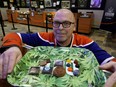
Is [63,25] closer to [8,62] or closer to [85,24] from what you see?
[8,62]

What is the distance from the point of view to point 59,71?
0.52 meters

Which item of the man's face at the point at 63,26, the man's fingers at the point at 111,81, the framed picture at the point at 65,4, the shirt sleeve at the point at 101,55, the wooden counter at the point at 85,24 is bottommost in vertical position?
the wooden counter at the point at 85,24

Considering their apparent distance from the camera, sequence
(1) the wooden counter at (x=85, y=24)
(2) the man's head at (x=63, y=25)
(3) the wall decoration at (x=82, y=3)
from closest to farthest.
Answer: (2) the man's head at (x=63, y=25) < (1) the wooden counter at (x=85, y=24) < (3) the wall decoration at (x=82, y=3)

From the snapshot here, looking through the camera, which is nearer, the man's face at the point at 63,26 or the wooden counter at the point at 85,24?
the man's face at the point at 63,26

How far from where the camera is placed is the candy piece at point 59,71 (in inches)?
19.8

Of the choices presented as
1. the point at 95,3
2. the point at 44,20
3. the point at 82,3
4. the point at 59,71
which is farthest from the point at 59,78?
the point at 44,20

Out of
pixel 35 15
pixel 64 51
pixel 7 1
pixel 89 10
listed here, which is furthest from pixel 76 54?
pixel 7 1

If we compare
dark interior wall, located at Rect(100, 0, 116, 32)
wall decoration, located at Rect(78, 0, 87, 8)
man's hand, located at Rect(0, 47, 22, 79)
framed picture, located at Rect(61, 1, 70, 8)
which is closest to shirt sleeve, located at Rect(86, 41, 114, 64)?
man's hand, located at Rect(0, 47, 22, 79)

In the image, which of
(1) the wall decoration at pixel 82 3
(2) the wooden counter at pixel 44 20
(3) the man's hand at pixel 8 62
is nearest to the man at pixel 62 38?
(3) the man's hand at pixel 8 62

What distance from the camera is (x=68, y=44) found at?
1140 millimetres

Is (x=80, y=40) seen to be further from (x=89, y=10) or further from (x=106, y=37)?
(x=89, y=10)

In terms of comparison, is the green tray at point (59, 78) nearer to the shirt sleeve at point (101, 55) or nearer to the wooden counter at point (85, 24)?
the shirt sleeve at point (101, 55)

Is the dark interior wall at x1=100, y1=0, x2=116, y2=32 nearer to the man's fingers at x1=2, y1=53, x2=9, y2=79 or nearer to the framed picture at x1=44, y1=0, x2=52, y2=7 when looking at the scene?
the framed picture at x1=44, y1=0, x2=52, y2=7

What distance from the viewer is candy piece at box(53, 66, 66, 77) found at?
0.50 meters
